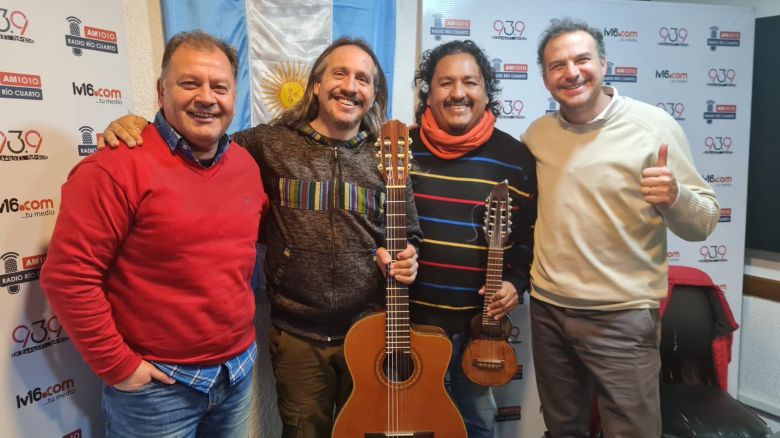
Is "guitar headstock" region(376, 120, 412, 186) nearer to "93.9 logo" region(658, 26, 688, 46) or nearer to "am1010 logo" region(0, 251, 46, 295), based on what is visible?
"am1010 logo" region(0, 251, 46, 295)

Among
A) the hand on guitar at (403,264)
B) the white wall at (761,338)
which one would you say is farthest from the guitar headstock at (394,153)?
the white wall at (761,338)

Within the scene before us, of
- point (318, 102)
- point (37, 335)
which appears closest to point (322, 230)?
point (318, 102)

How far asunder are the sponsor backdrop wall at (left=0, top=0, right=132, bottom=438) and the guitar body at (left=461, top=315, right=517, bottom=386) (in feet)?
4.84

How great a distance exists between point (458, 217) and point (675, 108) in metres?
1.80

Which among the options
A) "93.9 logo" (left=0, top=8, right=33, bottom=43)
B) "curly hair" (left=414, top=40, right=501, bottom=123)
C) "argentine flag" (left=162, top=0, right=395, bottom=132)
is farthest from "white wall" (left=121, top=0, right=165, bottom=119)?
"curly hair" (left=414, top=40, right=501, bottom=123)

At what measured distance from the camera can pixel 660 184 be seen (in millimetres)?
1622

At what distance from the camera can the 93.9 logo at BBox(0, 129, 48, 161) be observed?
4.86 ft

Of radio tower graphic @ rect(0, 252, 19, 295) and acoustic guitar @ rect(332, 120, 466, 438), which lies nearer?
radio tower graphic @ rect(0, 252, 19, 295)

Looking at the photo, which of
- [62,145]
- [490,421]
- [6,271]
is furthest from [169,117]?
[490,421]

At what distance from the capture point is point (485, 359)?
1.93 meters

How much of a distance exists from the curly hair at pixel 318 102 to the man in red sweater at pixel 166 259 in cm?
39

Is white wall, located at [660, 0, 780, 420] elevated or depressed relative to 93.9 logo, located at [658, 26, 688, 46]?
depressed

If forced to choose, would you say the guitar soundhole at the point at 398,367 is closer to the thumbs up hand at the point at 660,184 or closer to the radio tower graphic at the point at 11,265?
the thumbs up hand at the point at 660,184

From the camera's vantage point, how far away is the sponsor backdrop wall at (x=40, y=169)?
1.51m
